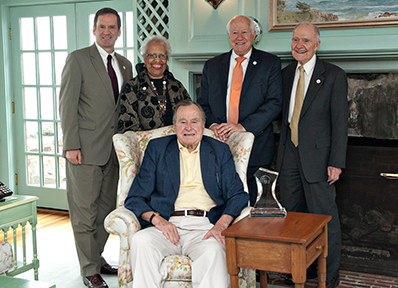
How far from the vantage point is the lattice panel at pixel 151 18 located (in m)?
3.64

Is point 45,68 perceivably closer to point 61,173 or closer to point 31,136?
point 31,136

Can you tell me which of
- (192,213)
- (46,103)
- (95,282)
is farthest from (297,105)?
(46,103)

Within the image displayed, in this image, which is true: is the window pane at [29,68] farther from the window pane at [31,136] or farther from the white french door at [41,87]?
the window pane at [31,136]

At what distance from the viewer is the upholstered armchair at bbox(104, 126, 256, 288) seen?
88.9 inches

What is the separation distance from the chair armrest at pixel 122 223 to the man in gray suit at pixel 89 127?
0.61 m

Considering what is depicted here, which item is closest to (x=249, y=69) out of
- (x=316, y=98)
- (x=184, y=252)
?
(x=316, y=98)

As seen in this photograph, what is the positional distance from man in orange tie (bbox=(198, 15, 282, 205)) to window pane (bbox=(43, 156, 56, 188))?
2.40 m

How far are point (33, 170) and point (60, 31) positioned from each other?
A: 59.2 inches

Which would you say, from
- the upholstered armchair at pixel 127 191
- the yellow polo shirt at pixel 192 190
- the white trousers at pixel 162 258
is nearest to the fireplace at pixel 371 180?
the upholstered armchair at pixel 127 191

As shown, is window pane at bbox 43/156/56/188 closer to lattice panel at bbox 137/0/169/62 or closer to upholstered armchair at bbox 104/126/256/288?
lattice panel at bbox 137/0/169/62

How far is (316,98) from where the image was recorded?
111 inches

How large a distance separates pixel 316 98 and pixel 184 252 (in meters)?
1.25

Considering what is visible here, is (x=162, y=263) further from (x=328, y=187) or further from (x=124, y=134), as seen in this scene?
(x=328, y=187)

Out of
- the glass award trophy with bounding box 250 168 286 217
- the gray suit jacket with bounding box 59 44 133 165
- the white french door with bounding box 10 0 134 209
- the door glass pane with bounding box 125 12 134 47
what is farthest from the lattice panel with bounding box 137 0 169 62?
the glass award trophy with bounding box 250 168 286 217
